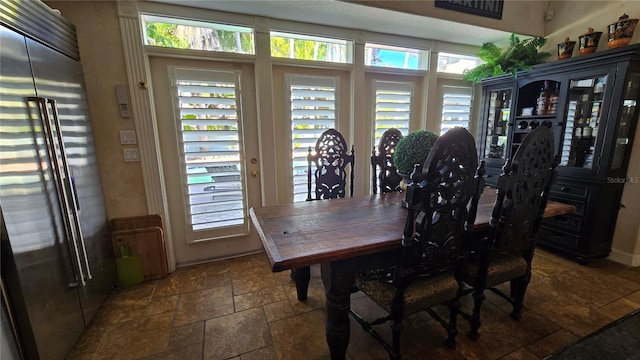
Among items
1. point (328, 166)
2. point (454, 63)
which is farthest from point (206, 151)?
point (454, 63)

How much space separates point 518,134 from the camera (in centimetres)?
306

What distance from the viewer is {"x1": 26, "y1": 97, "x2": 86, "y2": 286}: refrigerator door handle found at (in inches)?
55.6

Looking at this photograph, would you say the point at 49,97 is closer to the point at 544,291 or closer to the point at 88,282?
the point at 88,282

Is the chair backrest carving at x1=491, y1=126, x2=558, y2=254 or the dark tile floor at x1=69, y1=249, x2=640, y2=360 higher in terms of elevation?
the chair backrest carving at x1=491, y1=126, x2=558, y2=254

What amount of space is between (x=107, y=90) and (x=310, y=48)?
1840 mm

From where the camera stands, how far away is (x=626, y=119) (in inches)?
92.0

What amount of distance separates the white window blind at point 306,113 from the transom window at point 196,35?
1.81 ft

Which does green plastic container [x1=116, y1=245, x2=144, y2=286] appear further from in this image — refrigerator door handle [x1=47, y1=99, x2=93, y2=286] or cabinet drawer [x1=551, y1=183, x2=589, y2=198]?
cabinet drawer [x1=551, y1=183, x2=589, y2=198]

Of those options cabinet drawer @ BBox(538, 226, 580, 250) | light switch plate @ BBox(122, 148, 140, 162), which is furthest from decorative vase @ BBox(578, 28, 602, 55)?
light switch plate @ BBox(122, 148, 140, 162)

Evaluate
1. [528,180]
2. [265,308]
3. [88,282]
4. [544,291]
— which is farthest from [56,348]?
[544,291]

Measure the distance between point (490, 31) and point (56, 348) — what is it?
4.44 meters

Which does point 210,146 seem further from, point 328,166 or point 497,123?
point 497,123

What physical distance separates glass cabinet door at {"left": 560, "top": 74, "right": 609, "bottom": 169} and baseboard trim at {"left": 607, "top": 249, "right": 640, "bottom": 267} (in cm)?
95

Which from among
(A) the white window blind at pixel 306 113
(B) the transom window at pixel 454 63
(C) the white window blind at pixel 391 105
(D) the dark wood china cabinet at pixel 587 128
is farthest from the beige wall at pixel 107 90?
(D) the dark wood china cabinet at pixel 587 128
